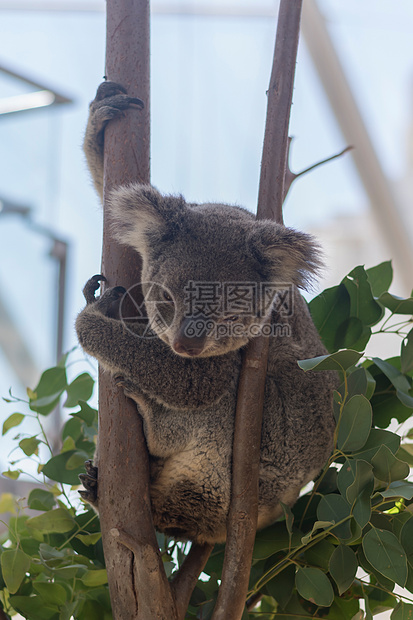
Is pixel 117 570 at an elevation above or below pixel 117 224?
below

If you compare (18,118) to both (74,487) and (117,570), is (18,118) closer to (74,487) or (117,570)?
(74,487)

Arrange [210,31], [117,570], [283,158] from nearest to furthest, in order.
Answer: [117,570] < [283,158] < [210,31]

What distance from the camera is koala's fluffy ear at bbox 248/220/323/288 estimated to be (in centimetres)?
156

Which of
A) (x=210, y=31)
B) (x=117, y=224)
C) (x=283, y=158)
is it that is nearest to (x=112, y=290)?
(x=117, y=224)

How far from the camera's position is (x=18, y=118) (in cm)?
347

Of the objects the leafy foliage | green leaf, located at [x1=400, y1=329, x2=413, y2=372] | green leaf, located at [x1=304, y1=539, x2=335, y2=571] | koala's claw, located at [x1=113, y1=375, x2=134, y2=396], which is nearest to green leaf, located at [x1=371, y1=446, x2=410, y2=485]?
the leafy foliage

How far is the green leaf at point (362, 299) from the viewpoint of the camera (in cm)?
167

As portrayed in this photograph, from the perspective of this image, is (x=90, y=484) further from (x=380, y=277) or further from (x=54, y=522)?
(x=380, y=277)

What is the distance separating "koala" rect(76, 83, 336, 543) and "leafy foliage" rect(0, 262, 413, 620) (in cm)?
14

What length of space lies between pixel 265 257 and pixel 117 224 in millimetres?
407

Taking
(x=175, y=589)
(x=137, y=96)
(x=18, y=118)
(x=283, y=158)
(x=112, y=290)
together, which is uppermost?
(x=18, y=118)

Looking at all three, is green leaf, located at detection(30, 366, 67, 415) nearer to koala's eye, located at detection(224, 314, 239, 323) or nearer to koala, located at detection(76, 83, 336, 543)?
koala, located at detection(76, 83, 336, 543)

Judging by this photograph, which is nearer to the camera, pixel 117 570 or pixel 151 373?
pixel 117 570

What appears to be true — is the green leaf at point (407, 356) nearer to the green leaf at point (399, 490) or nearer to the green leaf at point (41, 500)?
the green leaf at point (399, 490)
